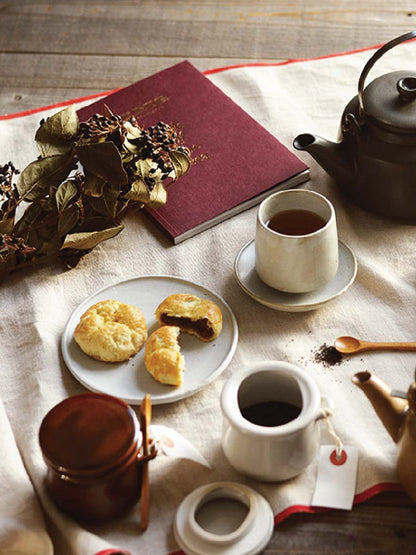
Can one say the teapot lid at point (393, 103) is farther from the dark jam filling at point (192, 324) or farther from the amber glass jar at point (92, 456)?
the amber glass jar at point (92, 456)

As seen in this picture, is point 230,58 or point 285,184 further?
point 230,58

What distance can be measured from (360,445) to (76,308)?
1.62 ft

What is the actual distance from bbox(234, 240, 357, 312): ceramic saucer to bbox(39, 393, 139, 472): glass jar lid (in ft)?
1.15

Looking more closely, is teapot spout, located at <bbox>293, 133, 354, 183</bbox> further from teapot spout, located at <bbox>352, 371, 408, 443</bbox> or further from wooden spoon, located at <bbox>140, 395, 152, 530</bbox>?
wooden spoon, located at <bbox>140, 395, 152, 530</bbox>

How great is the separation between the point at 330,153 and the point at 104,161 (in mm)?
396

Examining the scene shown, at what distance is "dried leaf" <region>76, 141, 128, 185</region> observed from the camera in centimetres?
122

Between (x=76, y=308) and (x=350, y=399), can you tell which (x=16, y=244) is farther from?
(x=350, y=399)

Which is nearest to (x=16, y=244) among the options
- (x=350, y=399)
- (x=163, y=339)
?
(x=163, y=339)

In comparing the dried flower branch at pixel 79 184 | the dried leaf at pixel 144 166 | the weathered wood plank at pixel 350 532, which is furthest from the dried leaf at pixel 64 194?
the weathered wood plank at pixel 350 532

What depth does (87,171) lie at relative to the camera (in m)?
1.25

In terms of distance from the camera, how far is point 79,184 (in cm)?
128

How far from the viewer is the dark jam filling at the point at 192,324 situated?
3.73 ft

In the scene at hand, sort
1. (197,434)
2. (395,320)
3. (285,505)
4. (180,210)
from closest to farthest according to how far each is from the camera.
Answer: (285,505) < (197,434) < (395,320) < (180,210)

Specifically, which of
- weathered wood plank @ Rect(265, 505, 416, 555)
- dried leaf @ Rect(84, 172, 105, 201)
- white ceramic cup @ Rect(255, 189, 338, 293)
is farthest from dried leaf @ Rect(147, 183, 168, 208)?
weathered wood plank @ Rect(265, 505, 416, 555)
